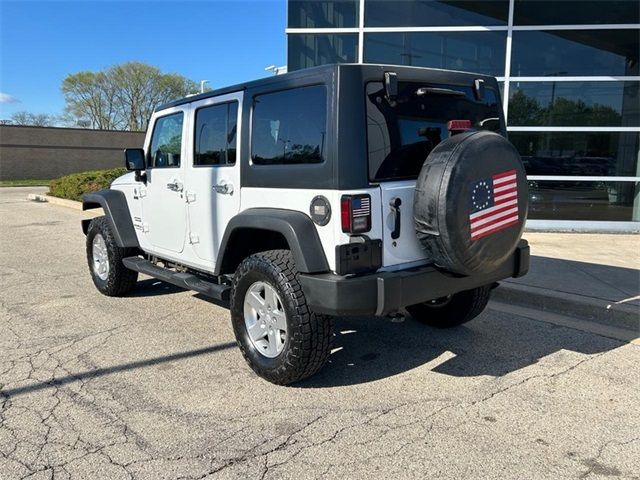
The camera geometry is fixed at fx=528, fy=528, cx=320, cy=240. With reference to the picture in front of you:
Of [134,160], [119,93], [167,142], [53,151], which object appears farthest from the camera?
[119,93]

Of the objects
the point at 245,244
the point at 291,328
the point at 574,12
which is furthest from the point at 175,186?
the point at 574,12

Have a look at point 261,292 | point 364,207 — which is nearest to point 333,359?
point 261,292

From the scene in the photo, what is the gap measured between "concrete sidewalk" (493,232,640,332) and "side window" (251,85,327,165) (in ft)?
10.9

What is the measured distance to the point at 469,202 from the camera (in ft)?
10.5

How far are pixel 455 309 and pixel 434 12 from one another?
8117 mm

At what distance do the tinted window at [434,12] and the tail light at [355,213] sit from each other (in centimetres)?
876

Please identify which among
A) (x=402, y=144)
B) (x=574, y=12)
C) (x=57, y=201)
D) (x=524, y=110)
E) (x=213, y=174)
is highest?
(x=574, y=12)

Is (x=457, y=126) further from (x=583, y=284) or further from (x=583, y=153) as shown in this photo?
A: (x=583, y=153)

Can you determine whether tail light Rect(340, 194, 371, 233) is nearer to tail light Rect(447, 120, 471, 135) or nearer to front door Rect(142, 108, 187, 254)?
tail light Rect(447, 120, 471, 135)

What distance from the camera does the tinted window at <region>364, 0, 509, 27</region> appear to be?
10.6 m

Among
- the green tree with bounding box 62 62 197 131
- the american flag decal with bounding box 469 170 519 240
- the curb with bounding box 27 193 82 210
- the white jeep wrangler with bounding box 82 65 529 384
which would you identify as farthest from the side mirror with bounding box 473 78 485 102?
the green tree with bounding box 62 62 197 131

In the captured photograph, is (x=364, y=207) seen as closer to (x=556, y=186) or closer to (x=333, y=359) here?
(x=333, y=359)

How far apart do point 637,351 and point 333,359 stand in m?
2.51

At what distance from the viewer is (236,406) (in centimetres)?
335
